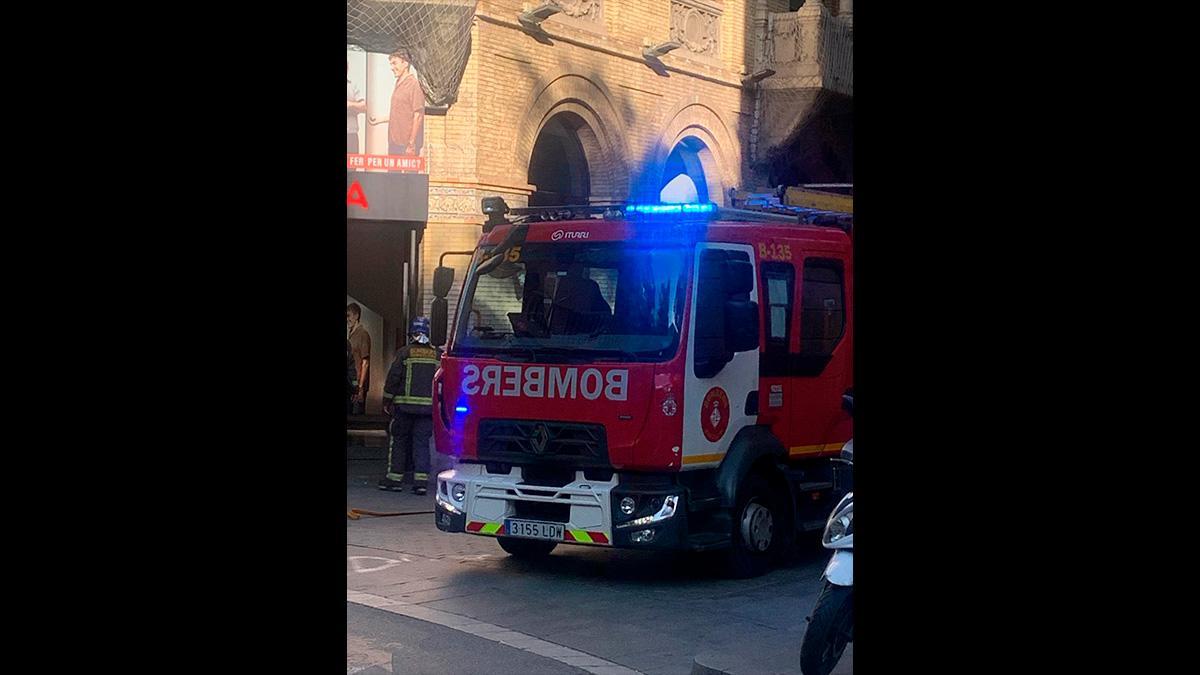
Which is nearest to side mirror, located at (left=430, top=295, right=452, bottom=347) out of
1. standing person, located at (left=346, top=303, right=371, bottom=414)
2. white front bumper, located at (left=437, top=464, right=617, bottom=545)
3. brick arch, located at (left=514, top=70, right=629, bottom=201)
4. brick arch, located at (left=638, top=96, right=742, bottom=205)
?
white front bumper, located at (left=437, top=464, right=617, bottom=545)

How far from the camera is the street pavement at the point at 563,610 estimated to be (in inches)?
297

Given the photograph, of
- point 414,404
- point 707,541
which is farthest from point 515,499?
point 414,404

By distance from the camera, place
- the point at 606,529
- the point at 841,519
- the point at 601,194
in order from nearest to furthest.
Result: the point at 841,519 < the point at 606,529 < the point at 601,194

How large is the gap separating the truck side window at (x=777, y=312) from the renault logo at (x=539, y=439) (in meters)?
1.56

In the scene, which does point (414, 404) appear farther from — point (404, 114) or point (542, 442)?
point (404, 114)

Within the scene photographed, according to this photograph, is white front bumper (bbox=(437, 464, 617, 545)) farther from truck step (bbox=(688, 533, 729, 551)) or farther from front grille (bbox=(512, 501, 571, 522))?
truck step (bbox=(688, 533, 729, 551))

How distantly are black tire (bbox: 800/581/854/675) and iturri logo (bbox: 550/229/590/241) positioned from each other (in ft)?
13.6

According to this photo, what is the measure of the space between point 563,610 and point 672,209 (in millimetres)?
2816

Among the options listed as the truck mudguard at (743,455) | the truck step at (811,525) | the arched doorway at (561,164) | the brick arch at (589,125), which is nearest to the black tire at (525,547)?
the truck mudguard at (743,455)

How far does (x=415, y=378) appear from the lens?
14.3 m
